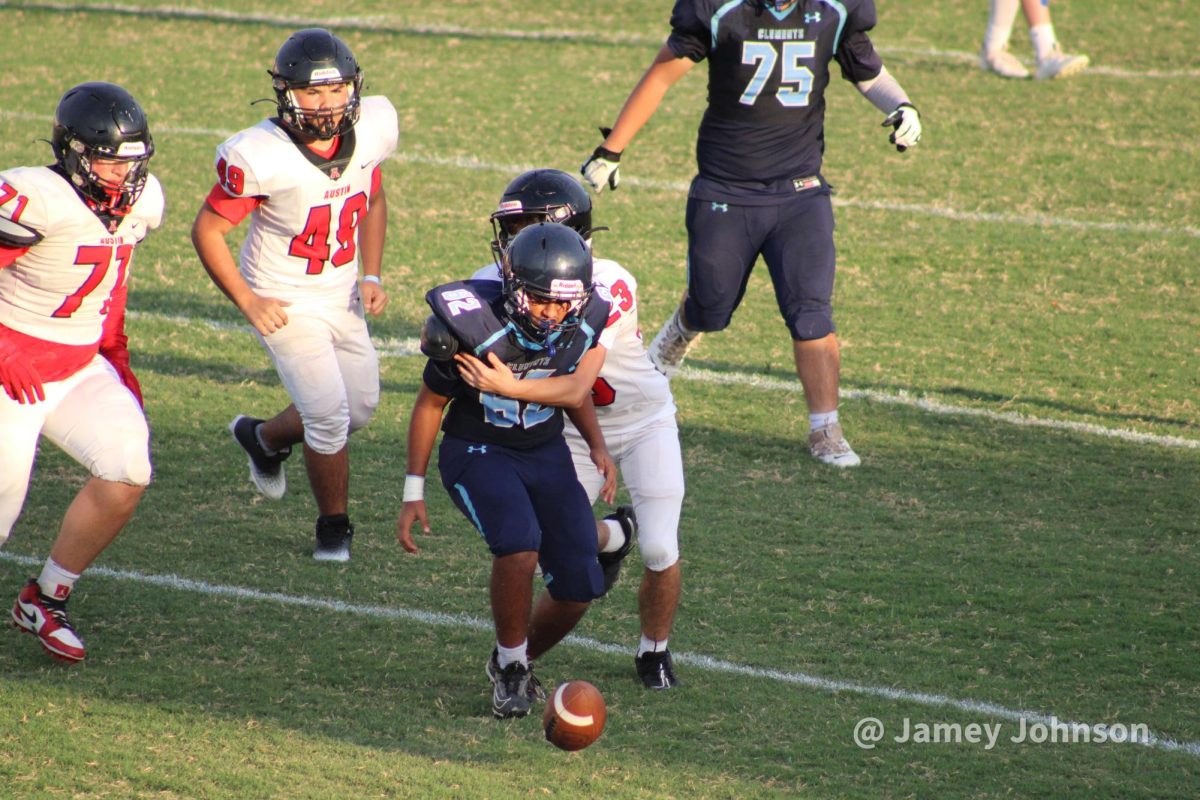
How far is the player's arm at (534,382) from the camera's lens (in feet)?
14.6

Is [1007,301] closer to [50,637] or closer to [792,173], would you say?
[792,173]

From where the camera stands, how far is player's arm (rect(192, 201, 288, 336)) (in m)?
5.43

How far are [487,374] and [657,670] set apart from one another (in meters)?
1.09

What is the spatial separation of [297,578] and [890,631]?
6.91ft

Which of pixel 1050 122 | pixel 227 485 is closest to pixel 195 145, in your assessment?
pixel 227 485

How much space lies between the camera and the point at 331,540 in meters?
5.63

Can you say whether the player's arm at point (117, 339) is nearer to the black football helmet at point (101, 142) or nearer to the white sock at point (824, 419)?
the black football helmet at point (101, 142)

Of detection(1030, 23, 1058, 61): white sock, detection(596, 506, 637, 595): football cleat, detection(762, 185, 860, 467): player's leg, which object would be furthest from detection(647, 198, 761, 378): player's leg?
detection(1030, 23, 1058, 61): white sock

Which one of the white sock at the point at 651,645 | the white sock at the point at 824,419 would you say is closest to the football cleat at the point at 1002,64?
the white sock at the point at 824,419

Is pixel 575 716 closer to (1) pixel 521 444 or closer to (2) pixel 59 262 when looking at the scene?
(1) pixel 521 444

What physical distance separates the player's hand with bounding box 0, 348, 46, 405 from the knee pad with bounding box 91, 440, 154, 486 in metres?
0.28

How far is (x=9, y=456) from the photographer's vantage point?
4.67m

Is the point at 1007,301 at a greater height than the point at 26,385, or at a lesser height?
lesser

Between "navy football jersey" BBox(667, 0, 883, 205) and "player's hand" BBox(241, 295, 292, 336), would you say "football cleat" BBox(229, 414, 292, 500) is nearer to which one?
"player's hand" BBox(241, 295, 292, 336)
